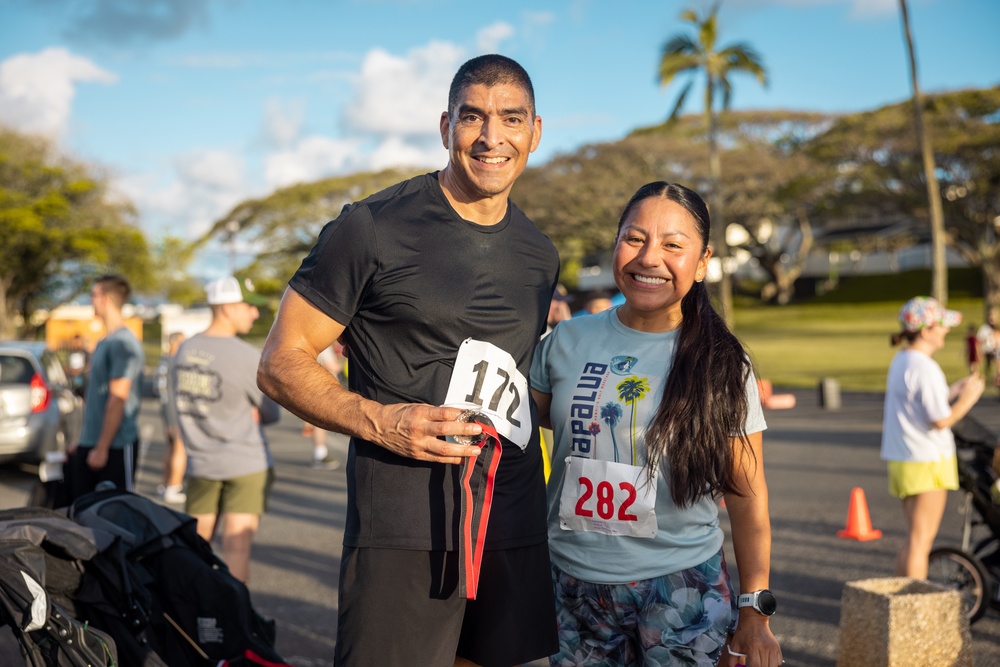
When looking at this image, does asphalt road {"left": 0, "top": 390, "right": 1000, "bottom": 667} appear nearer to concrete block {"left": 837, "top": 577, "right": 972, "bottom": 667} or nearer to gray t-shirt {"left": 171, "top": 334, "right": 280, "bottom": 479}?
concrete block {"left": 837, "top": 577, "right": 972, "bottom": 667}

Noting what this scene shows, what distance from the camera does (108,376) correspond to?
20.4 feet

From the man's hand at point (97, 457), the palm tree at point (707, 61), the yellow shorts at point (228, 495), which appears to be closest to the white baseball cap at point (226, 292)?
the yellow shorts at point (228, 495)

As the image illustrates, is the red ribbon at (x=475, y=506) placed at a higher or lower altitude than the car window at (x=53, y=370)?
lower

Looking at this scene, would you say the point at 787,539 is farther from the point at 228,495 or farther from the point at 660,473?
the point at 660,473

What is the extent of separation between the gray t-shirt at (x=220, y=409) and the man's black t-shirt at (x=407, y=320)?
2935mm

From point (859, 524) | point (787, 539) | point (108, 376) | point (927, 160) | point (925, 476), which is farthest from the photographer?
point (927, 160)

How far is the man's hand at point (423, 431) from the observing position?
7.30 feet

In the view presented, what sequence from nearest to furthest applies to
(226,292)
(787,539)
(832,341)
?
(226,292) < (787,539) < (832,341)

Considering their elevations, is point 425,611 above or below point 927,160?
below

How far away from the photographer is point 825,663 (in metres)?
4.91

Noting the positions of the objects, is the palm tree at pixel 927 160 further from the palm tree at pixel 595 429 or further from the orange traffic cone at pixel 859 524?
the palm tree at pixel 595 429

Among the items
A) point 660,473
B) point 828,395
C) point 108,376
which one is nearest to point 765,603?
point 660,473

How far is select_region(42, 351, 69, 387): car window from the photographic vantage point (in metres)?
12.0

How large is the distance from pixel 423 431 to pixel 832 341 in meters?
39.0
